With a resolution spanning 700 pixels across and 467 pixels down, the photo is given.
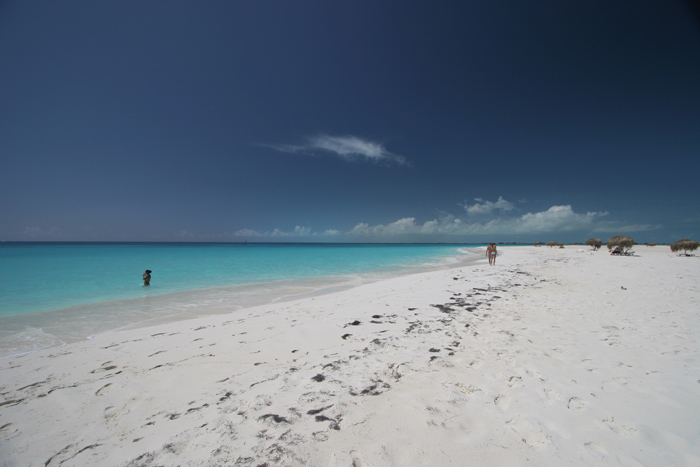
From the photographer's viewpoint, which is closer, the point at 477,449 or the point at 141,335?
the point at 477,449

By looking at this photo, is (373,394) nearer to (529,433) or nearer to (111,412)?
(529,433)

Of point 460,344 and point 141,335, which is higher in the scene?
point 460,344

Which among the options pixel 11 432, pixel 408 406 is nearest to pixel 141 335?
pixel 11 432

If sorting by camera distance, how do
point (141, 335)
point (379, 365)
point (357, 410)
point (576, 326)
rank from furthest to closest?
point (141, 335) < point (576, 326) < point (379, 365) < point (357, 410)

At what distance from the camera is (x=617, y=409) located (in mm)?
2643

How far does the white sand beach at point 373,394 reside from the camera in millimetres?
2184

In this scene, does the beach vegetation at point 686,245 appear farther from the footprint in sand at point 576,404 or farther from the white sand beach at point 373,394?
the footprint in sand at point 576,404

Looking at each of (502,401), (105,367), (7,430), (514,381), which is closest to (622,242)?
(514,381)

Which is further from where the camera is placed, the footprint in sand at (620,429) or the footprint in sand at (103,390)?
the footprint in sand at (103,390)

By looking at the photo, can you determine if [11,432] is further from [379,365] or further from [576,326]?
[576,326]

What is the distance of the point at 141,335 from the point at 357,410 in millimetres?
5978

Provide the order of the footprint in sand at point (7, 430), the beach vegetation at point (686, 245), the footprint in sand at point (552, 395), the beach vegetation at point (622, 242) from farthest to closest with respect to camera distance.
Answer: the beach vegetation at point (622, 242)
the beach vegetation at point (686, 245)
the footprint in sand at point (552, 395)
the footprint in sand at point (7, 430)

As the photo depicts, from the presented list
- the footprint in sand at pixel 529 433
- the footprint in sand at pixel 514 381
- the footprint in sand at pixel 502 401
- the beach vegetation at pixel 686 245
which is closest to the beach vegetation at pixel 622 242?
the beach vegetation at pixel 686 245

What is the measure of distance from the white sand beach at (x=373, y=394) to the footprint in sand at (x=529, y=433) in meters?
0.01
